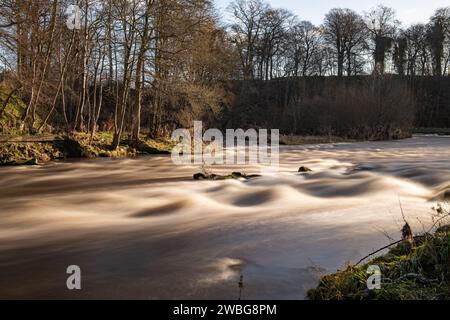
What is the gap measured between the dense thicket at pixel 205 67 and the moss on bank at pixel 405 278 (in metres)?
16.3

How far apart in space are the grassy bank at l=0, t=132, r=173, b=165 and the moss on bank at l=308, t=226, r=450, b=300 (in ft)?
54.5

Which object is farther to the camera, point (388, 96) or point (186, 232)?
point (388, 96)

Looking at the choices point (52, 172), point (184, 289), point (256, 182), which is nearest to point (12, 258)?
point (184, 289)

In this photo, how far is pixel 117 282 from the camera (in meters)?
5.85

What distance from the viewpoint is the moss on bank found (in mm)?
4820

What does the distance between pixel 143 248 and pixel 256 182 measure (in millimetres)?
7340

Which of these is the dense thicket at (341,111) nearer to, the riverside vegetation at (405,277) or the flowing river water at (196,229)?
the flowing river water at (196,229)

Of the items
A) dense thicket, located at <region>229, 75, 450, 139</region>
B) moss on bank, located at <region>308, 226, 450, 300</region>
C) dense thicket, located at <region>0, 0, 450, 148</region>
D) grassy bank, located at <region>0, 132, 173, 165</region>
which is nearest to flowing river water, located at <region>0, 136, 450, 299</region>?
moss on bank, located at <region>308, 226, 450, 300</region>

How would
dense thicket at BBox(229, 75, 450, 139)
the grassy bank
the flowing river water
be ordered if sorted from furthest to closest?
1. dense thicket at BBox(229, 75, 450, 139)
2. the grassy bank
3. the flowing river water

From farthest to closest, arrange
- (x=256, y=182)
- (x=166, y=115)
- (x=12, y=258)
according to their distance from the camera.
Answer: (x=166, y=115) → (x=256, y=182) → (x=12, y=258)

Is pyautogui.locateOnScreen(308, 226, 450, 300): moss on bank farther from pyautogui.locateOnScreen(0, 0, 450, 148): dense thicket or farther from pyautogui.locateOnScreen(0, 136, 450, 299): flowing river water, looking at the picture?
pyautogui.locateOnScreen(0, 0, 450, 148): dense thicket

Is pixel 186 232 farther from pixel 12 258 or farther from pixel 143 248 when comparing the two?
pixel 12 258

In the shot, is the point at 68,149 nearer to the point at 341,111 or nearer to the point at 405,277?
the point at 405,277

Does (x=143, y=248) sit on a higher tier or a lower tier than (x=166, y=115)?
lower
